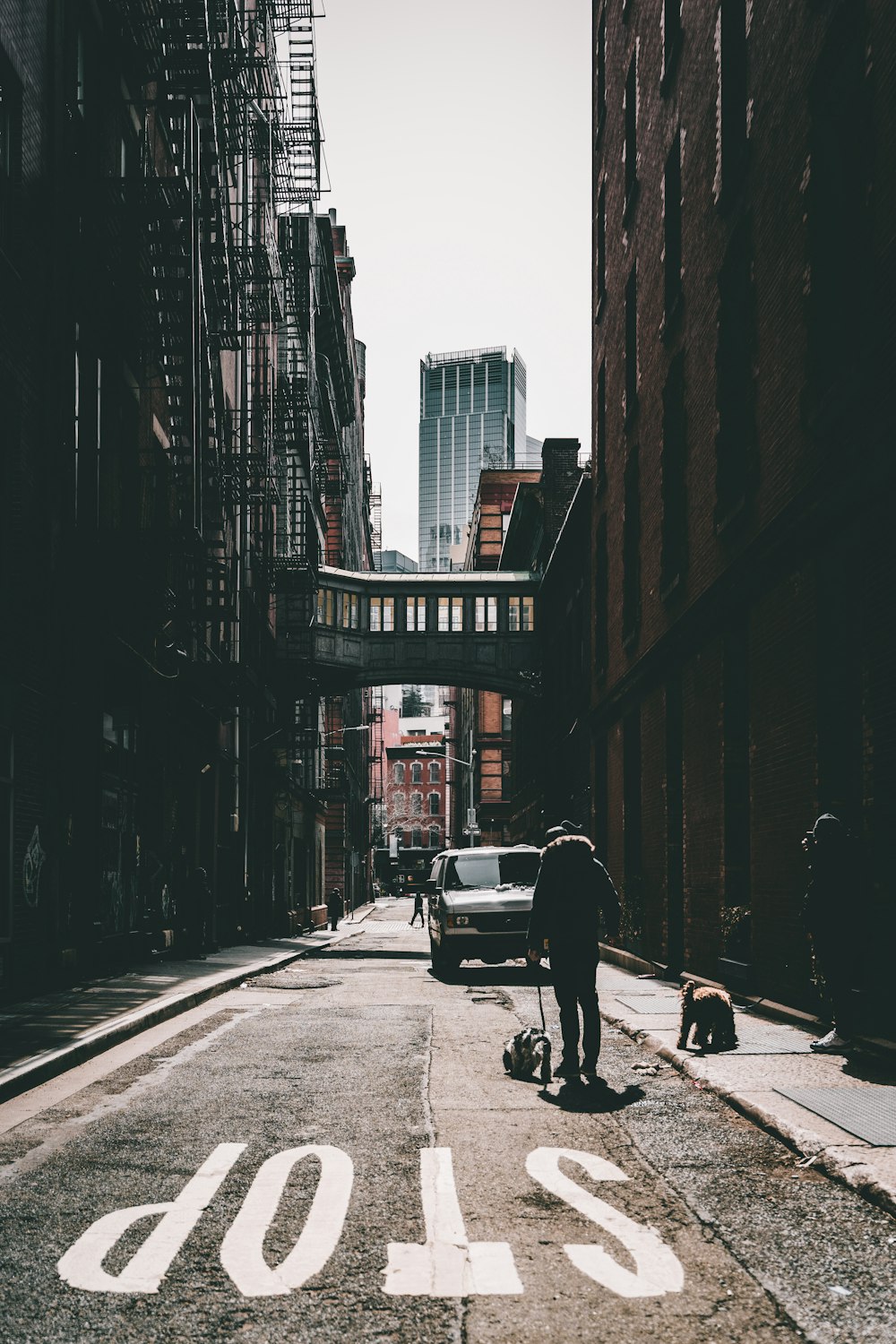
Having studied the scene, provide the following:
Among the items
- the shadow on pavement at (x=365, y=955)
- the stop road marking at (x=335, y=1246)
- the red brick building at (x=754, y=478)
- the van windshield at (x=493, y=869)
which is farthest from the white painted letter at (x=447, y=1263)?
the shadow on pavement at (x=365, y=955)

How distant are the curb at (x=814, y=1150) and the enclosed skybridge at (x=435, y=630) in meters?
42.4

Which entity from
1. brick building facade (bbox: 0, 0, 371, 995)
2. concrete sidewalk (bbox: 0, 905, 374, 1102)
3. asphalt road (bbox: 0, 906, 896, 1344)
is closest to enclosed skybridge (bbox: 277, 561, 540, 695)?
brick building facade (bbox: 0, 0, 371, 995)

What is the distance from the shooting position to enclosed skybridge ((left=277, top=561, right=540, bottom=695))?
5178 centimetres

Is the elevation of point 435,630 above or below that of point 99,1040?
above

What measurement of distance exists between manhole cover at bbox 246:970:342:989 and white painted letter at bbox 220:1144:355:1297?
1187 centimetres

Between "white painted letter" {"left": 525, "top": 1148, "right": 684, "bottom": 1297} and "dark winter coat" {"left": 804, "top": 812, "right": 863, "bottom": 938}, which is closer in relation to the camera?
"white painted letter" {"left": 525, "top": 1148, "right": 684, "bottom": 1297}

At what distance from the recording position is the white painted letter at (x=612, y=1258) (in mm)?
4777

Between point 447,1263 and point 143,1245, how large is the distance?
4.05 feet

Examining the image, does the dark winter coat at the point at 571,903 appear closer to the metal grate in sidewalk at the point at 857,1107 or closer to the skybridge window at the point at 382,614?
the metal grate in sidewalk at the point at 857,1107

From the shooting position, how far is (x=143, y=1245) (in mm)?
5305

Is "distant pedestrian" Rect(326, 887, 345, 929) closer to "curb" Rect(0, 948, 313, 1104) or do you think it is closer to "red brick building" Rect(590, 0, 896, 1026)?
"red brick building" Rect(590, 0, 896, 1026)

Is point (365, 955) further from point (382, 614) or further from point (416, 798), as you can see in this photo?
point (416, 798)

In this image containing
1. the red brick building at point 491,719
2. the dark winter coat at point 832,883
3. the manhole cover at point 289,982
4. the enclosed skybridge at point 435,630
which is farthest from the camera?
the red brick building at point 491,719

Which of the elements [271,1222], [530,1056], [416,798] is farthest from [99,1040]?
[416,798]
